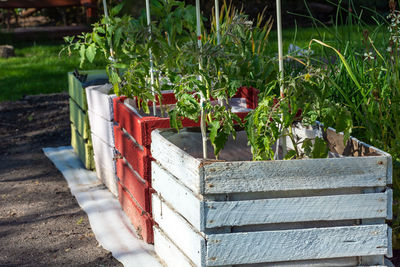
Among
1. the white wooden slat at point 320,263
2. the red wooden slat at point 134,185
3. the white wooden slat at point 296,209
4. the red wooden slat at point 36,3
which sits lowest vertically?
the white wooden slat at point 320,263

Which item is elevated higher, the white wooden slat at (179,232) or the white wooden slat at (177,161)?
the white wooden slat at (177,161)

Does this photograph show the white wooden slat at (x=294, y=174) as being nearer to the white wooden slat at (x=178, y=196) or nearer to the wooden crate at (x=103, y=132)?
the white wooden slat at (x=178, y=196)

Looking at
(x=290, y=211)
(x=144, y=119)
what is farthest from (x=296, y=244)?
(x=144, y=119)

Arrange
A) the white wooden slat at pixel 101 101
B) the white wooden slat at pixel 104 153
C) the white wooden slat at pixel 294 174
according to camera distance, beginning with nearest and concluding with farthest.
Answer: the white wooden slat at pixel 294 174 < the white wooden slat at pixel 101 101 < the white wooden slat at pixel 104 153

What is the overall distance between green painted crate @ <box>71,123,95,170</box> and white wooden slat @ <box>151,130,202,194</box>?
169 centimetres

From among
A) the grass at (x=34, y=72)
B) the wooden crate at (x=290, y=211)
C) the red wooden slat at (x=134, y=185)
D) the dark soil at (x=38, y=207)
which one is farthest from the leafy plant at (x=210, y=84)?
the grass at (x=34, y=72)

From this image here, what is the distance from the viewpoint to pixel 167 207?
2518mm

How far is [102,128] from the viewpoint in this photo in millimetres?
3807

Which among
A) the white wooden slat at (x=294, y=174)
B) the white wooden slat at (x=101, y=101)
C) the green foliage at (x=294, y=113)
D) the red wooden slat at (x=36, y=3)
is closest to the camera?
the white wooden slat at (x=294, y=174)

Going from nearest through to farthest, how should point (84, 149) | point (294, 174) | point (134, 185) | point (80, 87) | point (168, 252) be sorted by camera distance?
point (294, 174) → point (168, 252) → point (134, 185) → point (80, 87) → point (84, 149)

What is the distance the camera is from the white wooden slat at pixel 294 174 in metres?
2.09

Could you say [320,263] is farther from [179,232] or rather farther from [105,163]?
[105,163]

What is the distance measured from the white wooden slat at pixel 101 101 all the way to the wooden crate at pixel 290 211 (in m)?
1.43

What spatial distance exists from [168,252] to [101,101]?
55.7 inches
